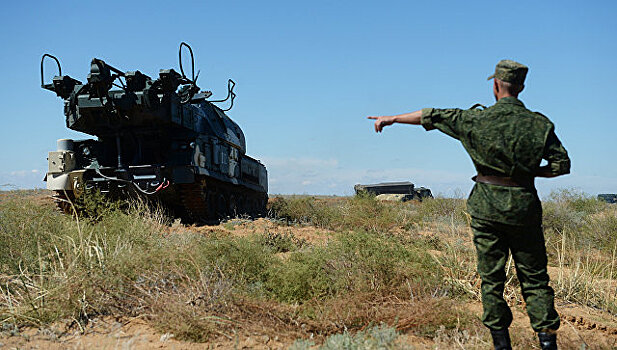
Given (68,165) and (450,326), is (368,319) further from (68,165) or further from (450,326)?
(68,165)

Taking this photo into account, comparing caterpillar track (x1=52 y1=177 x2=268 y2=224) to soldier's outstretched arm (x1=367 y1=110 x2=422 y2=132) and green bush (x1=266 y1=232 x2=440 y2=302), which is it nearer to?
green bush (x1=266 y1=232 x2=440 y2=302)

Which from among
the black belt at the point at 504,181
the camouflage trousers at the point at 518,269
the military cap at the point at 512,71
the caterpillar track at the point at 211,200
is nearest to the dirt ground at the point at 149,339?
the camouflage trousers at the point at 518,269

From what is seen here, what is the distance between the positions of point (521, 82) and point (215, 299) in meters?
2.84

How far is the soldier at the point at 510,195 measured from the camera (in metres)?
3.12

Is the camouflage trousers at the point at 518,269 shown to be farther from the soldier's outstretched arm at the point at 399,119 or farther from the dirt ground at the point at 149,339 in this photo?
the soldier's outstretched arm at the point at 399,119

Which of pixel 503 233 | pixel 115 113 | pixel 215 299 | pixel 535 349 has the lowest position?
pixel 535 349

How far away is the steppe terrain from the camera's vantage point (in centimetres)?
376

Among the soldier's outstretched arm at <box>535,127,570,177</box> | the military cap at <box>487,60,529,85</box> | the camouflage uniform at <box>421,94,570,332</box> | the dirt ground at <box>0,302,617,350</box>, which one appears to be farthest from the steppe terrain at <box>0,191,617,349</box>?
the military cap at <box>487,60,529,85</box>

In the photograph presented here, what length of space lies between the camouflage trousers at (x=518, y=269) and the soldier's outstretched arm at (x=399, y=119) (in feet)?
2.59

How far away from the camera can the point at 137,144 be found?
11.9m

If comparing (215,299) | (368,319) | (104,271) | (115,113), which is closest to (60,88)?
(115,113)

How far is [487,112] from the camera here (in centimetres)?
326

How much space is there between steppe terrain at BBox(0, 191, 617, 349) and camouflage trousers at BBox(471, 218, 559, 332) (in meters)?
0.46

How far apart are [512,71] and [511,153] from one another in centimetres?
55
